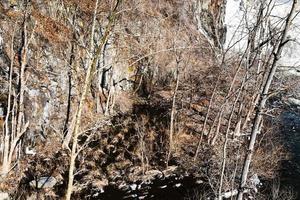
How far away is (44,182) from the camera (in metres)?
17.0

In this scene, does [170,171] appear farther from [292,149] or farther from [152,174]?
A: [292,149]

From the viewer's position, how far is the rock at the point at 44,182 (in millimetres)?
16625

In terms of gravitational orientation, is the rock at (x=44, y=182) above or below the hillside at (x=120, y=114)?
below

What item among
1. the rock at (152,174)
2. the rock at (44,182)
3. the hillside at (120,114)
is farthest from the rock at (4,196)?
the rock at (152,174)

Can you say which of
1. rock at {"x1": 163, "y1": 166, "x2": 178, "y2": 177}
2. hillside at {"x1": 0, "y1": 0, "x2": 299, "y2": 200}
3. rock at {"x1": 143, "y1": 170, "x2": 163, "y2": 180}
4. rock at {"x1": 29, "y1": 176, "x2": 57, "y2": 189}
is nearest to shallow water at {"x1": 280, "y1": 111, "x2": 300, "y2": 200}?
hillside at {"x1": 0, "y1": 0, "x2": 299, "y2": 200}

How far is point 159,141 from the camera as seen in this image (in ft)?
74.7

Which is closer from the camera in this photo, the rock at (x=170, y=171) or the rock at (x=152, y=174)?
Result: the rock at (x=152, y=174)

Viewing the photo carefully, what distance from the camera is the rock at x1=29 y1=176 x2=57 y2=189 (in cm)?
1662

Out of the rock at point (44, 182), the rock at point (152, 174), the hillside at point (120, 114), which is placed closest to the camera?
the rock at point (44, 182)

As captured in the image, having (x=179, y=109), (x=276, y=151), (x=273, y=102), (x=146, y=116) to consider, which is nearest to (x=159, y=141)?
(x=146, y=116)

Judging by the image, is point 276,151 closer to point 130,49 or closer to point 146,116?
point 146,116

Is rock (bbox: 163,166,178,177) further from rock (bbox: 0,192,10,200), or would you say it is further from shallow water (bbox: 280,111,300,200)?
rock (bbox: 0,192,10,200)

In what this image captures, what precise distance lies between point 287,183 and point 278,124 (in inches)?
330

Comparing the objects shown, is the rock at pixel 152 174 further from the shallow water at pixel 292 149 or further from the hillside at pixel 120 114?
the shallow water at pixel 292 149
